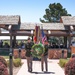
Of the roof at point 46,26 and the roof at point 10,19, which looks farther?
the roof at point 46,26

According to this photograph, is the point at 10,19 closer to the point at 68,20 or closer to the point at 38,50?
the point at 68,20

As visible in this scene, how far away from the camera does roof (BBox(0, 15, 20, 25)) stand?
30166 mm

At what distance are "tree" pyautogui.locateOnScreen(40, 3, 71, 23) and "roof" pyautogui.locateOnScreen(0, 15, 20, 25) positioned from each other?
3142 cm

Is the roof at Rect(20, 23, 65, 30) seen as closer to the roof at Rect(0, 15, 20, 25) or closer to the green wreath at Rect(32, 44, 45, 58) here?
the roof at Rect(0, 15, 20, 25)

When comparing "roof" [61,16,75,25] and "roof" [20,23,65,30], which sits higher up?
"roof" [61,16,75,25]

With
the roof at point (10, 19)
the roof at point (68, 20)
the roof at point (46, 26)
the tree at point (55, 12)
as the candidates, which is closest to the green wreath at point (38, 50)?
the roof at point (10, 19)

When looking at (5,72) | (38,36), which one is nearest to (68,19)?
(38,36)

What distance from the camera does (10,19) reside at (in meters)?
31.0

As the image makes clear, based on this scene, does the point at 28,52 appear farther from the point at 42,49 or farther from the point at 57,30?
the point at 57,30

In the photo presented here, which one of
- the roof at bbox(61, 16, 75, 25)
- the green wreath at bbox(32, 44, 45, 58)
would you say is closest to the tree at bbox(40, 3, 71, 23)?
the roof at bbox(61, 16, 75, 25)

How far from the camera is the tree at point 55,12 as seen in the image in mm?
63188

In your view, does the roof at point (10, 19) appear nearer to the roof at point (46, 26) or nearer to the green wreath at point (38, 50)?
the roof at point (46, 26)

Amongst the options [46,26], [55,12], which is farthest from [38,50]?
[55,12]

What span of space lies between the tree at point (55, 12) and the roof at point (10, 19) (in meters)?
31.4
